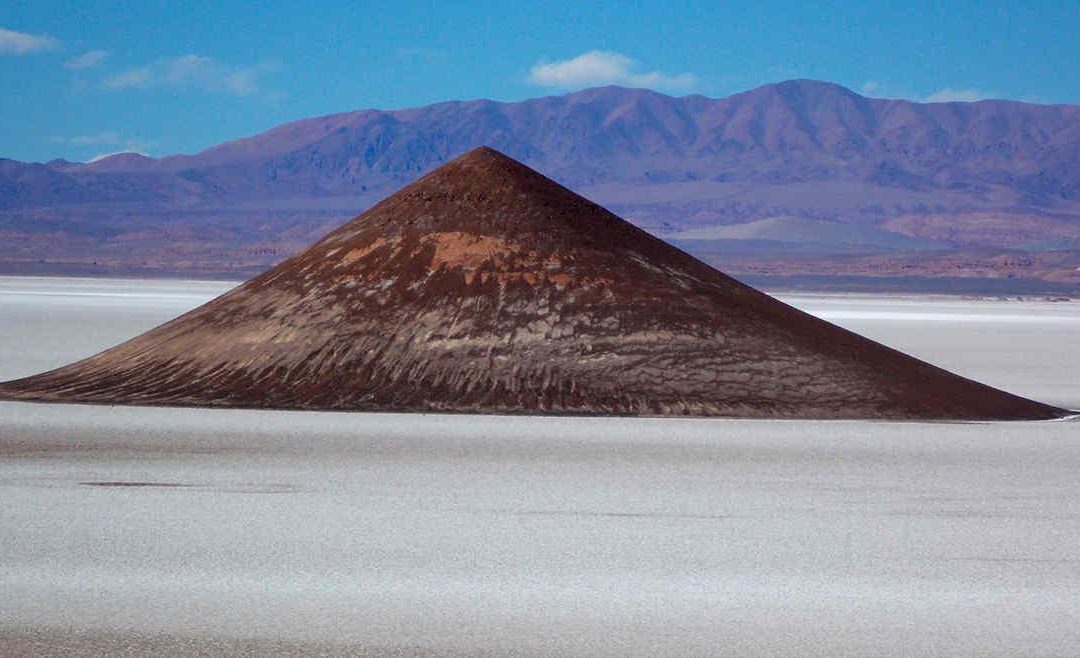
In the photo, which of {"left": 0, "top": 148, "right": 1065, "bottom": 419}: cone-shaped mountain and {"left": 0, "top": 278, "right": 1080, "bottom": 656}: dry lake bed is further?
{"left": 0, "top": 148, "right": 1065, "bottom": 419}: cone-shaped mountain

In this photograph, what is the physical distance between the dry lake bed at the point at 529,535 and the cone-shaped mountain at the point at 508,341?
0.31 metres

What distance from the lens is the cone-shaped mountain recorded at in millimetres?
12070

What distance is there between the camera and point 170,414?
1188cm

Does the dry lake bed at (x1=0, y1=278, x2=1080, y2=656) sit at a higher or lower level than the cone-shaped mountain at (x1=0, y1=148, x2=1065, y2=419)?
lower

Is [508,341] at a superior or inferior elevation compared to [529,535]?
superior

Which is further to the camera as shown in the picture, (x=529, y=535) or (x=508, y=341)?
(x=508, y=341)

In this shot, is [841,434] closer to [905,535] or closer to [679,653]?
[905,535]

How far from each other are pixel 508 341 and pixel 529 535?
190 inches

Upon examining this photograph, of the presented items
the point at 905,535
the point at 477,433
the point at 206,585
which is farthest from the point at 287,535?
the point at 477,433

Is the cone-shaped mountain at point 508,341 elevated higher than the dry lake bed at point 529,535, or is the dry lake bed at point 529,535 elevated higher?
the cone-shaped mountain at point 508,341

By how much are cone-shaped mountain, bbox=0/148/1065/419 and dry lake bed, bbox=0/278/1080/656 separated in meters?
0.31

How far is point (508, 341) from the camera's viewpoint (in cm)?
1221

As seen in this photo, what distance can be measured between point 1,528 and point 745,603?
11.5 feet

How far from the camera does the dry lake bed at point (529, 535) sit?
5797mm
